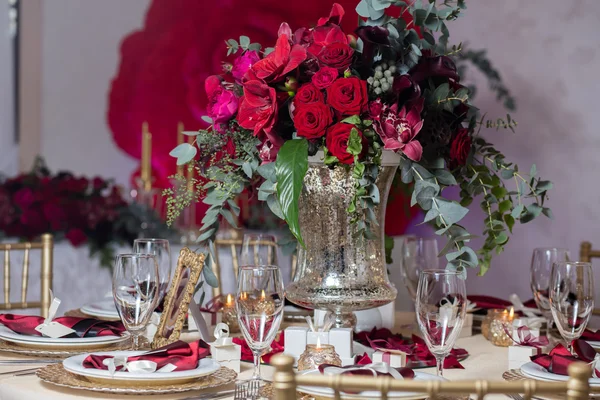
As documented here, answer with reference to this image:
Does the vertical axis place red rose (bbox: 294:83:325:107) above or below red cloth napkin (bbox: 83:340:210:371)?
above

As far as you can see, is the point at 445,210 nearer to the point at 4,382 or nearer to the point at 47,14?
the point at 4,382

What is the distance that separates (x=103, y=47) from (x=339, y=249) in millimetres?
3656

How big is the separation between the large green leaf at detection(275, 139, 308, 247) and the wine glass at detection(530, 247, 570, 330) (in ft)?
2.12

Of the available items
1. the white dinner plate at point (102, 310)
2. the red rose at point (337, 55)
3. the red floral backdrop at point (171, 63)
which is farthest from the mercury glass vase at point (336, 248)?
the red floral backdrop at point (171, 63)

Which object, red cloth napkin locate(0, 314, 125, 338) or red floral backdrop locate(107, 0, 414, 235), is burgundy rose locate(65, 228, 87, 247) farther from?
red cloth napkin locate(0, 314, 125, 338)

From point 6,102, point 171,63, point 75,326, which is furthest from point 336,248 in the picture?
point 6,102

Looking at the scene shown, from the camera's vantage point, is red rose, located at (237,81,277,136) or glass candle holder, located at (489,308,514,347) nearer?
red rose, located at (237,81,277,136)

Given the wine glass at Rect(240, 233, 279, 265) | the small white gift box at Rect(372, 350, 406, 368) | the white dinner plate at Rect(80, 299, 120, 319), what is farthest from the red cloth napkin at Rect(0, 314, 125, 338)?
the small white gift box at Rect(372, 350, 406, 368)

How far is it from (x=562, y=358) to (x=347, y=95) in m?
0.54

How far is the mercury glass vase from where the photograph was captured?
1.45 meters

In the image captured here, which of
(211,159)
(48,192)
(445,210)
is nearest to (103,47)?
(48,192)

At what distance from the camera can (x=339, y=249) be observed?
1.46 m

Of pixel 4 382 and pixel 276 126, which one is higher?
pixel 276 126

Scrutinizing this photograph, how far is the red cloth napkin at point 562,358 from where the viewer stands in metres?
1.20
